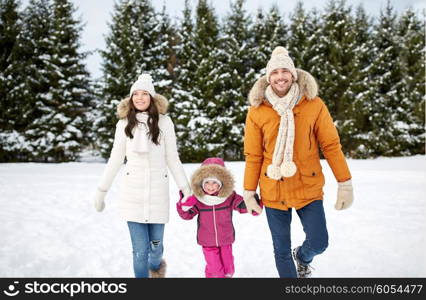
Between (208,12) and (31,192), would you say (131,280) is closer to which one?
(31,192)

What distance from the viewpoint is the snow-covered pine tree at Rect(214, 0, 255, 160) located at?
17.1 metres

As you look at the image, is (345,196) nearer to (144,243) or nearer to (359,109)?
(144,243)

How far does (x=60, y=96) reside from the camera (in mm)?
16703

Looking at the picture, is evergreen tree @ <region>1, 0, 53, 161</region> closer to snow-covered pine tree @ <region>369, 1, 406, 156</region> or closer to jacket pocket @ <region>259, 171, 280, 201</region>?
jacket pocket @ <region>259, 171, 280, 201</region>

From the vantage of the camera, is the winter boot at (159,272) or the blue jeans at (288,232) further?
the winter boot at (159,272)

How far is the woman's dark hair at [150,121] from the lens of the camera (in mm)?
3033

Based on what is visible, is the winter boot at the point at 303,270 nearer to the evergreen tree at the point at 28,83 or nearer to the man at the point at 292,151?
the man at the point at 292,151

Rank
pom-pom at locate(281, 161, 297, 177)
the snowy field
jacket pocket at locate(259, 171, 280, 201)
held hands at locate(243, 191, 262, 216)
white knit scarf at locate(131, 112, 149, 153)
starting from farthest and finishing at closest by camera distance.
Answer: the snowy field
white knit scarf at locate(131, 112, 149, 153)
held hands at locate(243, 191, 262, 216)
jacket pocket at locate(259, 171, 280, 201)
pom-pom at locate(281, 161, 297, 177)

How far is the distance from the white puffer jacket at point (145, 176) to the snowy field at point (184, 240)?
46.0 inches

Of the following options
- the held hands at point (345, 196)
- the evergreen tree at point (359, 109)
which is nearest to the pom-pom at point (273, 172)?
the held hands at point (345, 196)

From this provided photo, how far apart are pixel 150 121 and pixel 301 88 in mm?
1373

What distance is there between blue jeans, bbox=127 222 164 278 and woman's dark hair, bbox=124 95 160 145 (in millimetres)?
774

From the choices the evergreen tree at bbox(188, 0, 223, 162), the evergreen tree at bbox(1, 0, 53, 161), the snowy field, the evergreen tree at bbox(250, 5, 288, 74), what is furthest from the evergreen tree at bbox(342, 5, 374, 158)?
the evergreen tree at bbox(1, 0, 53, 161)

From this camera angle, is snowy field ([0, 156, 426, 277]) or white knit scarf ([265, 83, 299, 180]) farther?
snowy field ([0, 156, 426, 277])
